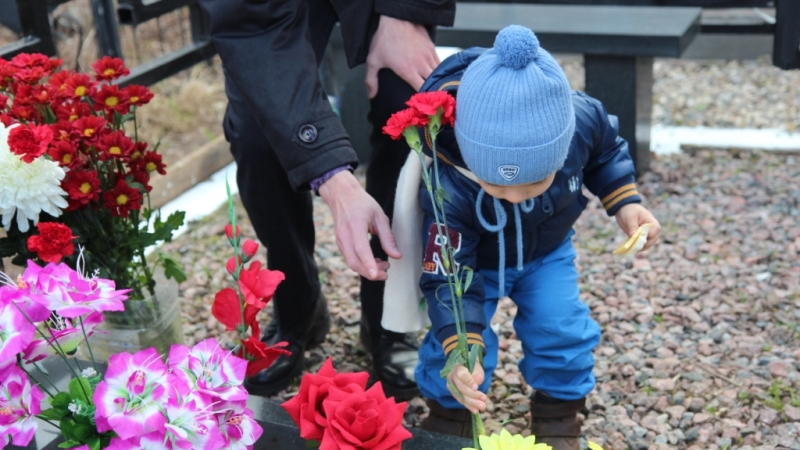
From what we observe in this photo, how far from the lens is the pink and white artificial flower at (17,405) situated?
127cm

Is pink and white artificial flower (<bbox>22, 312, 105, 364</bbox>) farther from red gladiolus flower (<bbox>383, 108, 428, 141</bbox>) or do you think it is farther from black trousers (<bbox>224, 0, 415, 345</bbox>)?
black trousers (<bbox>224, 0, 415, 345</bbox>)

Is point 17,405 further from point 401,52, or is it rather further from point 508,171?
point 401,52

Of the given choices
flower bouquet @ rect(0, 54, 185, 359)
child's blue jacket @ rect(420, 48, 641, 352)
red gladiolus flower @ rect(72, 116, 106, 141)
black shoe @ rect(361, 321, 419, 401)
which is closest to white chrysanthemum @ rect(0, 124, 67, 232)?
flower bouquet @ rect(0, 54, 185, 359)

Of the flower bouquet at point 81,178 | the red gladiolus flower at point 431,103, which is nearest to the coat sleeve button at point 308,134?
the red gladiolus flower at point 431,103

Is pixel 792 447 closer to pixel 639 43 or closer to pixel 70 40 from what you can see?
pixel 639 43

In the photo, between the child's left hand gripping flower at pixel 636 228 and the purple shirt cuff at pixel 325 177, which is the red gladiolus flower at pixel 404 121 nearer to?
the purple shirt cuff at pixel 325 177

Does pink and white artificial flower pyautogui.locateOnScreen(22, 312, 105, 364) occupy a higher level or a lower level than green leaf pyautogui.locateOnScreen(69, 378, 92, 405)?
higher

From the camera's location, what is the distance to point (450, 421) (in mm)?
1964

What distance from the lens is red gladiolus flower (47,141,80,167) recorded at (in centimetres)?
183

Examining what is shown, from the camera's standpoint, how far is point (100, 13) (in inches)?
136

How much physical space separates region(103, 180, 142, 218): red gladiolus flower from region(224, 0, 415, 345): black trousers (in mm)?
266

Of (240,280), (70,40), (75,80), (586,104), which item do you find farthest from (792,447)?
(70,40)

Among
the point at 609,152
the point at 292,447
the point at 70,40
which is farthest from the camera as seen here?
the point at 70,40

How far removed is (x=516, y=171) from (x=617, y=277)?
1365mm
